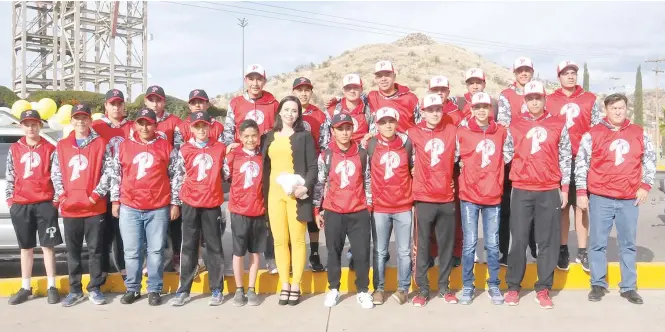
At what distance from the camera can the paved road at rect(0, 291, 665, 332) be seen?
15.4 ft

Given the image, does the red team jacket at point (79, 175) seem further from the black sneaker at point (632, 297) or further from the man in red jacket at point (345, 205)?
the black sneaker at point (632, 297)

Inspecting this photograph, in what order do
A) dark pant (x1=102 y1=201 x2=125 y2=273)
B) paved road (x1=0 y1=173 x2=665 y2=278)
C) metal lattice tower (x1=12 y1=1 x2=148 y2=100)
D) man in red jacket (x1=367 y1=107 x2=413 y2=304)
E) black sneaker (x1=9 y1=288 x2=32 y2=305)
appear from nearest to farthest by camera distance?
man in red jacket (x1=367 y1=107 x2=413 y2=304) < black sneaker (x1=9 y1=288 x2=32 y2=305) < dark pant (x1=102 y1=201 x2=125 y2=273) < paved road (x1=0 y1=173 x2=665 y2=278) < metal lattice tower (x1=12 y1=1 x2=148 y2=100)

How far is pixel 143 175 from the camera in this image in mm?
5316

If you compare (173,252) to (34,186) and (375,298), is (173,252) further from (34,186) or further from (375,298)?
(375,298)

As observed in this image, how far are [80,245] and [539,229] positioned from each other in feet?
15.3

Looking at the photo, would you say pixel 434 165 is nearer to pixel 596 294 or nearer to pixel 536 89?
pixel 536 89

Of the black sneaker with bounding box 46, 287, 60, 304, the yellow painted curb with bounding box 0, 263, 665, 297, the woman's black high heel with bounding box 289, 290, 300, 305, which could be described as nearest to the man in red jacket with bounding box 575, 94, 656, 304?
the yellow painted curb with bounding box 0, 263, 665, 297

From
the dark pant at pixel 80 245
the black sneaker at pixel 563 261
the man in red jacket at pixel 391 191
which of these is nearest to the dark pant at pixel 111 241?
the dark pant at pixel 80 245

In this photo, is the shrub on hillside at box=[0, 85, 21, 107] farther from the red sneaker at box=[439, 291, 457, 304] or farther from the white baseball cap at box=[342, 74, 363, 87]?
the red sneaker at box=[439, 291, 457, 304]

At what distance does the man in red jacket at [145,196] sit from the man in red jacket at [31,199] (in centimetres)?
73

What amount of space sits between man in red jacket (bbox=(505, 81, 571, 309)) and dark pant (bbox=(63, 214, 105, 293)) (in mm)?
4155

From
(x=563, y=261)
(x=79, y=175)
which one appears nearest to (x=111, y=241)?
(x=79, y=175)

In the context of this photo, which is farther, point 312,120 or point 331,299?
point 312,120

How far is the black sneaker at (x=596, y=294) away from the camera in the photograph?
5.29 metres
